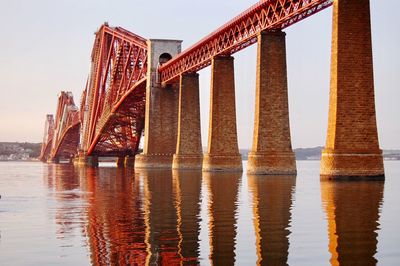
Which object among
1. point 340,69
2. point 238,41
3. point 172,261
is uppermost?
point 238,41

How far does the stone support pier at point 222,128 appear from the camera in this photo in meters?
55.5

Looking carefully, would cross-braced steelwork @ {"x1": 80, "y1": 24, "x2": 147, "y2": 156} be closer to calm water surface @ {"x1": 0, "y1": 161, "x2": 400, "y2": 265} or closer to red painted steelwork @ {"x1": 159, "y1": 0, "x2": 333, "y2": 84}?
red painted steelwork @ {"x1": 159, "y1": 0, "x2": 333, "y2": 84}

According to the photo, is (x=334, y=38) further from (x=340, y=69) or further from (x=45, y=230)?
(x=45, y=230)

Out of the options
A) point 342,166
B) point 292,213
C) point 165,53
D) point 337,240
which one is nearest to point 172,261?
point 337,240

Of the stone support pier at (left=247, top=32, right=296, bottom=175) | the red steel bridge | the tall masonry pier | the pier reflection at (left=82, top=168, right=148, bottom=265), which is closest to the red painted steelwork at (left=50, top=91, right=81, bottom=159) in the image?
the red steel bridge

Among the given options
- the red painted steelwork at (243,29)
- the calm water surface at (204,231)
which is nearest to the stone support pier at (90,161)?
the red painted steelwork at (243,29)

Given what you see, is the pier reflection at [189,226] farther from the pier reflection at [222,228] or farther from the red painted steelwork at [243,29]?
the red painted steelwork at [243,29]

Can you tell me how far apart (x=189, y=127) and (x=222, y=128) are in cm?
1139

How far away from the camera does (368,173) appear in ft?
116

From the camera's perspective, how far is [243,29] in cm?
5300

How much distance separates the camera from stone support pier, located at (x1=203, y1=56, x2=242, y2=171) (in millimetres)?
55500

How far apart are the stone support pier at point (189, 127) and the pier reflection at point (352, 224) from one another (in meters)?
38.2

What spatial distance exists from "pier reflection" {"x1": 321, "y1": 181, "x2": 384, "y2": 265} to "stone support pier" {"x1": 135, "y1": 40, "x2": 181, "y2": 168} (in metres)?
46.6

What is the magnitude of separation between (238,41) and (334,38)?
16863 millimetres
